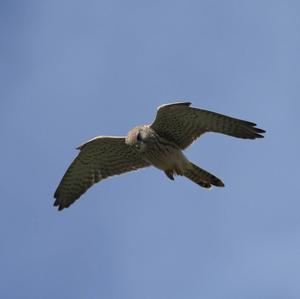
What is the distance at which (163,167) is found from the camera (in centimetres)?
1797

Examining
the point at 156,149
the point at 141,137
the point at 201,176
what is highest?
the point at 141,137

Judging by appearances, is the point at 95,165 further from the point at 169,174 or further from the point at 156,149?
the point at 169,174

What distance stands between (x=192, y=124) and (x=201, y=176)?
1115 mm

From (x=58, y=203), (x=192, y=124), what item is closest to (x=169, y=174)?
(x=192, y=124)

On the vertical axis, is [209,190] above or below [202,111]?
below

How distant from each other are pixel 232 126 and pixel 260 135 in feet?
1.84

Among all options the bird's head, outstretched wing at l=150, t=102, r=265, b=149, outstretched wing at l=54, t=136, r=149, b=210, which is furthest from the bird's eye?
outstretched wing at l=54, t=136, r=149, b=210

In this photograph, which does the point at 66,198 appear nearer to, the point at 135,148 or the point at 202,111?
the point at 135,148

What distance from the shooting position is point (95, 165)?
19.0 metres

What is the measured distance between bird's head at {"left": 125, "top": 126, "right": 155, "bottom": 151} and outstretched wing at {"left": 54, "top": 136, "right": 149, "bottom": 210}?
0.56 metres

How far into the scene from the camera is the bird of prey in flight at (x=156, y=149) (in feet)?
56.7

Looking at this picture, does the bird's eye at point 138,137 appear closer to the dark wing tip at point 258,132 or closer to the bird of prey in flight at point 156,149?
the bird of prey in flight at point 156,149

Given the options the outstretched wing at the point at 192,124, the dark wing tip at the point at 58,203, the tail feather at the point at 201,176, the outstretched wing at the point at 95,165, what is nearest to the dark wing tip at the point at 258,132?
the outstretched wing at the point at 192,124

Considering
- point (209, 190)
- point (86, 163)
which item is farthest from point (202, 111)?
point (86, 163)
